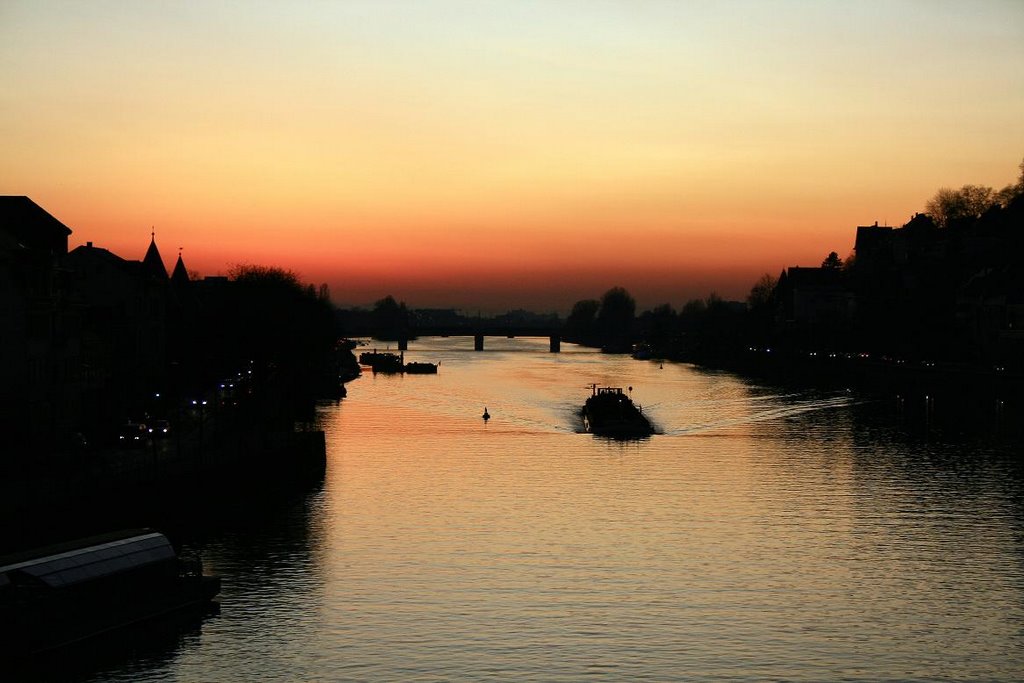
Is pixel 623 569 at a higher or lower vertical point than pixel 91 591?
lower

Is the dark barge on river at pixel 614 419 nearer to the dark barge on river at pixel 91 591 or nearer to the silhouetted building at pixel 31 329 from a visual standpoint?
the silhouetted building at pixel 31 329

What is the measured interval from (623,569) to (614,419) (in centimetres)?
6317

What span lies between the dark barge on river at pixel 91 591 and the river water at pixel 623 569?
140cm

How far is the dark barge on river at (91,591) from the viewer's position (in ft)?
124

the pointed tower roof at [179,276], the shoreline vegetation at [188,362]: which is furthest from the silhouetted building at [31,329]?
the pointed tower roof at [179,276]

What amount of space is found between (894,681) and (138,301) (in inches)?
3377

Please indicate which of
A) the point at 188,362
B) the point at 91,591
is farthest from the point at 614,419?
the point at 91,591

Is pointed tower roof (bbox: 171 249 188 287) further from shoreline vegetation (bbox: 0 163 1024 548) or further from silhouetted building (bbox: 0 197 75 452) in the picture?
silhouetted building (bbox: 0 197 75 452)

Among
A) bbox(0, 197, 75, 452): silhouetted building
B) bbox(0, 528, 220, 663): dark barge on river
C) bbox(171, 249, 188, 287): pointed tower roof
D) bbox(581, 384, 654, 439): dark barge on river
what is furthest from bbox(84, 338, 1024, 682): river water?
bbox(171, 249, 188, 287): pointed tower roof

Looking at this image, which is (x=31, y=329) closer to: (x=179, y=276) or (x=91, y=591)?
(x=91, y=591)

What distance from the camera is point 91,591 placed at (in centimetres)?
4025

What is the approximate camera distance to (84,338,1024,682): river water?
41031 mm

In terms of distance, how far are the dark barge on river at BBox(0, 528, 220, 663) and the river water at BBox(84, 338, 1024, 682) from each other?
140cm

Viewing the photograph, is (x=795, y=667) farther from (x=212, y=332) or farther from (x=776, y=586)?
(x=212, y=332)
